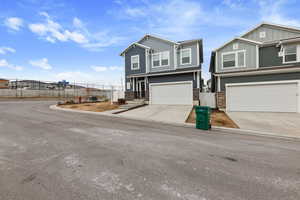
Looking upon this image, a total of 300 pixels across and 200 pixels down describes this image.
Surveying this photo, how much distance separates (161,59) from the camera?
1521cm

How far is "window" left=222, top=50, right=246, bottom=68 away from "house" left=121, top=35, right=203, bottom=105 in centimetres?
246

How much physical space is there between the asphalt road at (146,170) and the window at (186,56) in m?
11.2

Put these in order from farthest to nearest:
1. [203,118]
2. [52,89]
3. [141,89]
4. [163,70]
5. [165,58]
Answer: [52,89], [141,89], [165,58], [163,70], [203,118]

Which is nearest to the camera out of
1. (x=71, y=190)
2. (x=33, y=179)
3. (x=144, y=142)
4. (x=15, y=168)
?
(x=71, y=190)

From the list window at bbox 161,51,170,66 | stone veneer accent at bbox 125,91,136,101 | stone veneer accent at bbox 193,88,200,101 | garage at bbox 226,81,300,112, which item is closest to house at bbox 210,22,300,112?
garage at bbox 226,81,300,112

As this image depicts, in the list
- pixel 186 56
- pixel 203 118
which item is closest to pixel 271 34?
pixel 186 56

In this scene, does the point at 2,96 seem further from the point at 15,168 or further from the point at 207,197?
the point at 207,197

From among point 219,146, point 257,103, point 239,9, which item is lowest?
point 219,146

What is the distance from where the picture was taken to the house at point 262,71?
32.8ft

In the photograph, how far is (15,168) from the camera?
277 cm

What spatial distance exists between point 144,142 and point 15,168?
3.11 metres

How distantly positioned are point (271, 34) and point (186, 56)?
8.24 meters

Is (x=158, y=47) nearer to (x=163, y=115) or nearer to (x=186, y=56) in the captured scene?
(x=186, y=56)

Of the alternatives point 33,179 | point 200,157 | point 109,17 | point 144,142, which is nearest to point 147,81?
point 109,17
